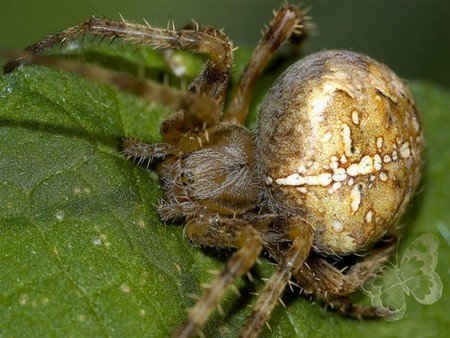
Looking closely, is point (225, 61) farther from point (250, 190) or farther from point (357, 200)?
point (357, 200)

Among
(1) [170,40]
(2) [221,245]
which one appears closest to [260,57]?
(1) [170,40]

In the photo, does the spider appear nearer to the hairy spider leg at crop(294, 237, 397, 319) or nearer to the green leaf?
the hairy spider leg at crop(294, 237, 397, 319)

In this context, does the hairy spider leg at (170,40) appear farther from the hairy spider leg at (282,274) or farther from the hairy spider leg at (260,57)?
the hairy spider leg at (282,274)

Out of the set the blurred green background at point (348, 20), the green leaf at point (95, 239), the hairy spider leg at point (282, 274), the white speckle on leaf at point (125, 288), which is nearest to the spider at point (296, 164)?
the hairy spider leg at point (282, 274)

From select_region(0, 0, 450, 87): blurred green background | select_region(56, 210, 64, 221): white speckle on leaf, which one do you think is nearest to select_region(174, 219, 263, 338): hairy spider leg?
select_region(56, 210, 64, 221): white speckle on leaf

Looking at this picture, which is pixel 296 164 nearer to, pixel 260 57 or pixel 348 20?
pixel 260 57

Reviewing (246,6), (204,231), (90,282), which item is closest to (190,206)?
(204,231)
